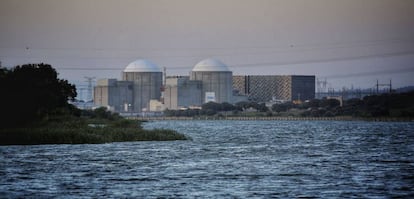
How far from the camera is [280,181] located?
40812 mm

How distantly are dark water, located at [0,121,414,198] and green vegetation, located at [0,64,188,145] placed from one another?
2404mm

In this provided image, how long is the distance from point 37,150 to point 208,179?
22.6m

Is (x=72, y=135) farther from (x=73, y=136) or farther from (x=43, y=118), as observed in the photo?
(x=43, y=118)

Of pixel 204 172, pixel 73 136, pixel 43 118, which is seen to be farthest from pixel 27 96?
pixel 204 172

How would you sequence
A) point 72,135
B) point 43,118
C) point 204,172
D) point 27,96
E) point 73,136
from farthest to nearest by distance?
1. point 43,118
2. point 27,96
3. point 73,136
4. point 72,135
5. point 204,172

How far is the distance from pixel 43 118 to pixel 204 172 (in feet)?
143

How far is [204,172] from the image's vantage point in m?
45.2

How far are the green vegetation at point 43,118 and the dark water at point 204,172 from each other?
2404 mm

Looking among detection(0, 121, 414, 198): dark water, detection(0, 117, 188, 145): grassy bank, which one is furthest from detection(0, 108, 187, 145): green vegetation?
detection(0, 121, 414, 198): dark water

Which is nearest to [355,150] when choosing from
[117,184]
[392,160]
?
[392,160]

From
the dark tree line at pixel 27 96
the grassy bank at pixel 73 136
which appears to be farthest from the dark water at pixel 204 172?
the dark tree line at pixel 27 96

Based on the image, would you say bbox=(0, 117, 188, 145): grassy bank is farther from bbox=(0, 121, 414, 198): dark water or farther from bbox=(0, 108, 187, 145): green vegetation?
bbox=(0, 121, 414, 198): dark water

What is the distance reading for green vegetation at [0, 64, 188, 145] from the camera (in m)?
67.6

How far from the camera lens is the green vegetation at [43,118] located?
222 feet
